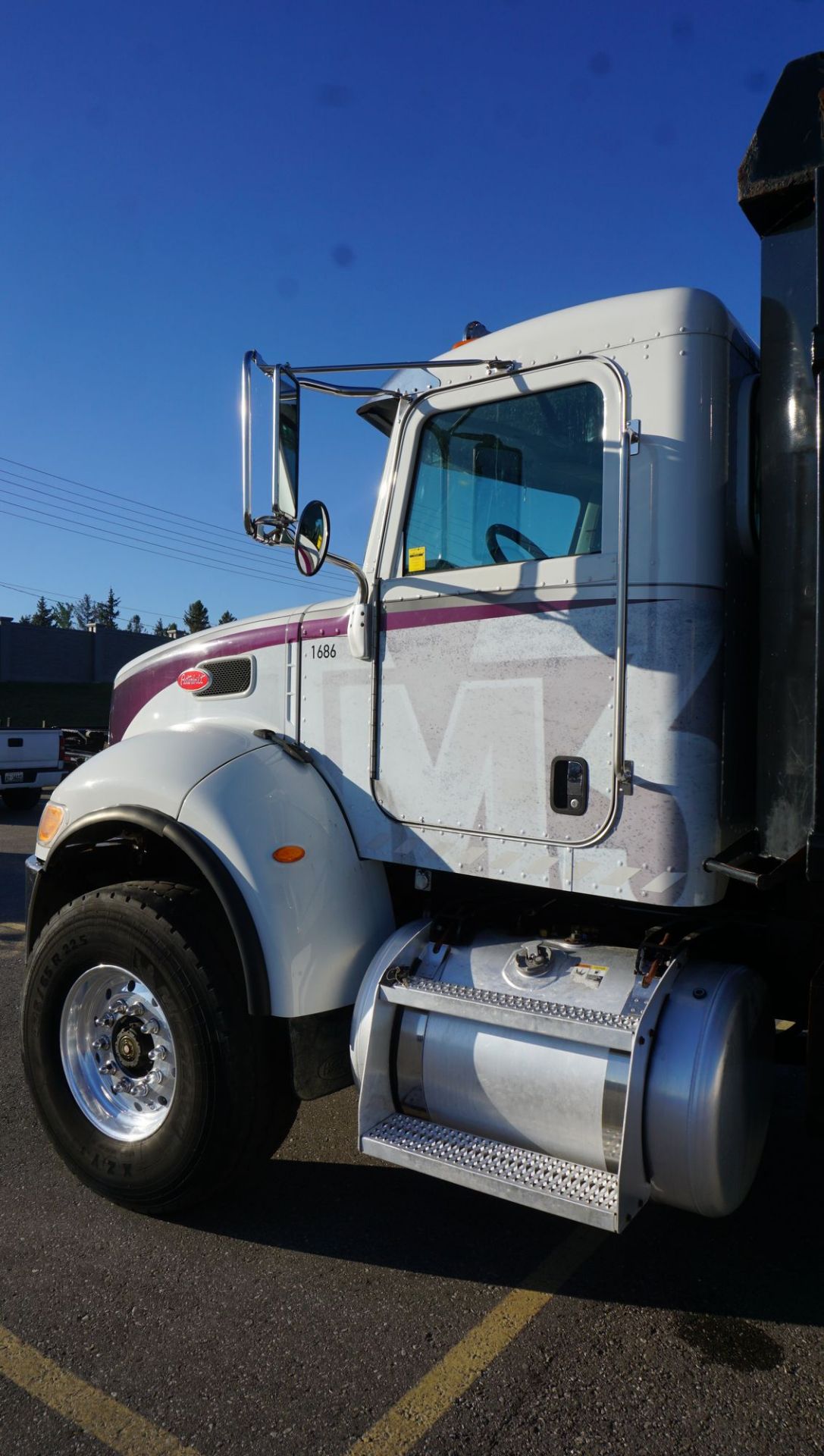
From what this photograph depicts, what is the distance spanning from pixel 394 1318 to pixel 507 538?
7.60 ft

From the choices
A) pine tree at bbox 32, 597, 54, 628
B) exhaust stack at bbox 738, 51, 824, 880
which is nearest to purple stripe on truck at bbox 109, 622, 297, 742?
exhaust stack at bbox 738, 51, 824, 880

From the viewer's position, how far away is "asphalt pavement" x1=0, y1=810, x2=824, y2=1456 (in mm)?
2371

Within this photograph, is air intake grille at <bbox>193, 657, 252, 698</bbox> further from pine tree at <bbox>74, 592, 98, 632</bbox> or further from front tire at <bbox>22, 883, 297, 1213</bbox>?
pine tree at <bbox>74, 592, 98, 632</bbox>

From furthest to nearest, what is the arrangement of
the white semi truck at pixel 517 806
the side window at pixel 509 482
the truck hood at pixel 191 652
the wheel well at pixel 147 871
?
the truck hood at pixel 191 652 → the wheel well at pixel 147 871 → the side window at pixel 509 482 → the white semi truck at pixel 517 806

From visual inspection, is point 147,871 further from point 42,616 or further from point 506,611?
point 42,616

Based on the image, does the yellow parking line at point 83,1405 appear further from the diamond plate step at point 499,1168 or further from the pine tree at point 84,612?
the pine tree at point 84,612

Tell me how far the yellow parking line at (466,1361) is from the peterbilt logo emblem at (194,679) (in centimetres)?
236

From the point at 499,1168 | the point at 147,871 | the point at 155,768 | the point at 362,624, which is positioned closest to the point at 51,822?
the point at 147,871

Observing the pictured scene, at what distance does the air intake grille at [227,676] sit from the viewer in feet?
12.3

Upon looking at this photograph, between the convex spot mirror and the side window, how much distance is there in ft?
1.43

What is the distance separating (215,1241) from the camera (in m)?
3.19

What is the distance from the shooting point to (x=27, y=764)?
46.0 ft

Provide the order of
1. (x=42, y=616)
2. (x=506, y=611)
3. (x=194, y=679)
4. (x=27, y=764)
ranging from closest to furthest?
(x=506, y=611), (x=194, y=679), (x=27, y=764), (x=42, y=616)

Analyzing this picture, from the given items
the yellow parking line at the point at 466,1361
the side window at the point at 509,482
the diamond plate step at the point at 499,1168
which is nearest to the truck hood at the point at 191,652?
the side window at the point at 509,482
